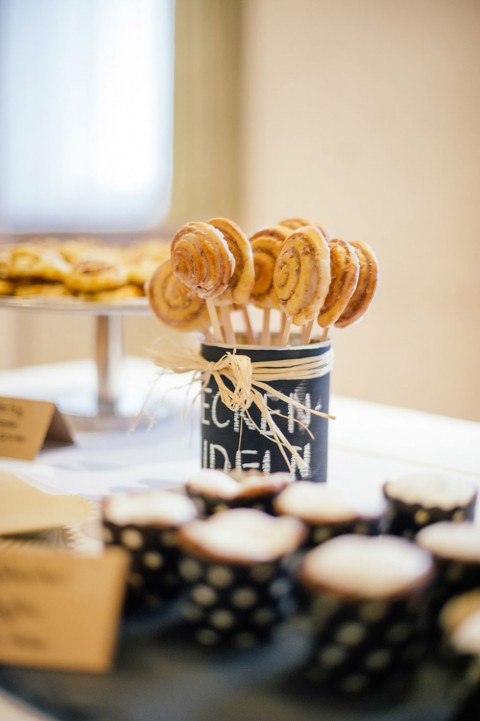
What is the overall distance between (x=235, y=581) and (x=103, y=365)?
3.04 ft

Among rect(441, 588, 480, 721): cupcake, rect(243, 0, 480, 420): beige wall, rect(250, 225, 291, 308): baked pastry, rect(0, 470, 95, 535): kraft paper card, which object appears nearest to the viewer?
rect(441, 588, 480, 721): cupcake

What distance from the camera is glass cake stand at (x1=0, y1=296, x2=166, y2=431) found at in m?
1.18

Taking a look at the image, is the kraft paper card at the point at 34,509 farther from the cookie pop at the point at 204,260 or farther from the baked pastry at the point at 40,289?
the baked pastry at the point at 40,289

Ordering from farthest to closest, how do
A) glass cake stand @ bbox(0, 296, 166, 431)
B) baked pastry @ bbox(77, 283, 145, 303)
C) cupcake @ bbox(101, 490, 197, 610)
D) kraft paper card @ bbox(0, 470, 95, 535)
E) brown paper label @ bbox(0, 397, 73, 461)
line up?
baked pastry @ bbox(77, 283, 145, 303), glass cake stand @ bbox(0, 296, 166, 431), brown paper label @ bbox(0, 397, 73, 461), kraft paper card @ bbox(0, 470, 95, 535), cupcake @ bbox(101, 490, 197, 610)

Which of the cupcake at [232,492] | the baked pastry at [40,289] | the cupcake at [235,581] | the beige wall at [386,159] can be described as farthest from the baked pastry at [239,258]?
the beige wall at [386,159]

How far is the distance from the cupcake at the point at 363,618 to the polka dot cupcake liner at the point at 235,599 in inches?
1.1

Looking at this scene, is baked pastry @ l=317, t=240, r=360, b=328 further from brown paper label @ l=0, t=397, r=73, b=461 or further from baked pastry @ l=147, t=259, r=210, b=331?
brown paper label @ l=0, t=397, r=73, b=461

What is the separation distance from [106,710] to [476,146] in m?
2.69

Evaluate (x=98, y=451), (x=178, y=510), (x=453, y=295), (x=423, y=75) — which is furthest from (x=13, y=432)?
(x=423, y=75)

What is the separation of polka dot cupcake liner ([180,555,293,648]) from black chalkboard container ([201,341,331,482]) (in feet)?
1.05

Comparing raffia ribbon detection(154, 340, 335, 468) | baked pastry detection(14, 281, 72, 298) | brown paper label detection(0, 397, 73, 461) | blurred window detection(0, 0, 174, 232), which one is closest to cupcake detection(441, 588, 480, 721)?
raffia ribbon detection(154, 340, 335, 468)

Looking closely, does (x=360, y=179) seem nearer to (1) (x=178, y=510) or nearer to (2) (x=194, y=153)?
(2) (x=194, y=153)

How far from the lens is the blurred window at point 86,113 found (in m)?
3.31

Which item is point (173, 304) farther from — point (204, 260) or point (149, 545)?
point (149, 545)
